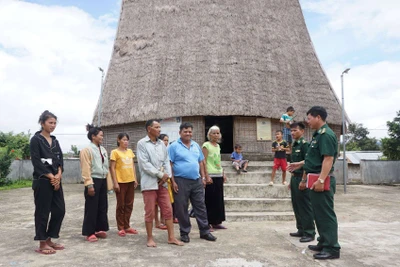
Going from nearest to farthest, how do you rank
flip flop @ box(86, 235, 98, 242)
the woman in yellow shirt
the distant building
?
1. flip flop @ box(86, 235, 98, 242)
2. the woman in yellow shirt
3. the distant building

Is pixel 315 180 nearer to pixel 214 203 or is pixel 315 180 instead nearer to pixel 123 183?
pixel 214 203

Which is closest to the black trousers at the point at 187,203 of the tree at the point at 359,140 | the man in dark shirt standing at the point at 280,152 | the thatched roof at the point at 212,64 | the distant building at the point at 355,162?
the man in dark shirt standing at the point at 280,152

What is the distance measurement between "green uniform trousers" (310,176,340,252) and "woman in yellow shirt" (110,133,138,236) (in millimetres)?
2634

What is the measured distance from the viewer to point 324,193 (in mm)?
3914

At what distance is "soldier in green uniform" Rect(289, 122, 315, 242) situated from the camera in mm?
4641

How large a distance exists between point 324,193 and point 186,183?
70.3 inches

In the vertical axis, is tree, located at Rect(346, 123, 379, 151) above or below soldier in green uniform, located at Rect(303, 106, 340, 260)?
above

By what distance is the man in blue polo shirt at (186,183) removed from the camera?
4641 mm

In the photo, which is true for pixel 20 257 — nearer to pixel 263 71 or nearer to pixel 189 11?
pixel 263 71

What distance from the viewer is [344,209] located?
25.3ft

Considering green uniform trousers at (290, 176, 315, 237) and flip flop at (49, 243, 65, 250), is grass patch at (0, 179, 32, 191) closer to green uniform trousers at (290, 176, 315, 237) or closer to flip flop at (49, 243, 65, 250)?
flip flop at (49, 243, 65, 250)

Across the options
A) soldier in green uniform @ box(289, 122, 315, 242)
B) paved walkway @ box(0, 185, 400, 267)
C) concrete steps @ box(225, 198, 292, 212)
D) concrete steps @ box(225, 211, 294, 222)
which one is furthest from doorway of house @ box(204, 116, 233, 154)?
soldier in green uniform @ box(289, 122, 315, 242)

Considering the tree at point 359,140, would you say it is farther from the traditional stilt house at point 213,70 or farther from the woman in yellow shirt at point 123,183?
the woman in yellow shirt at point 123,183

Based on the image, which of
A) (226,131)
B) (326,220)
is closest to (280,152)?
(326,220)
